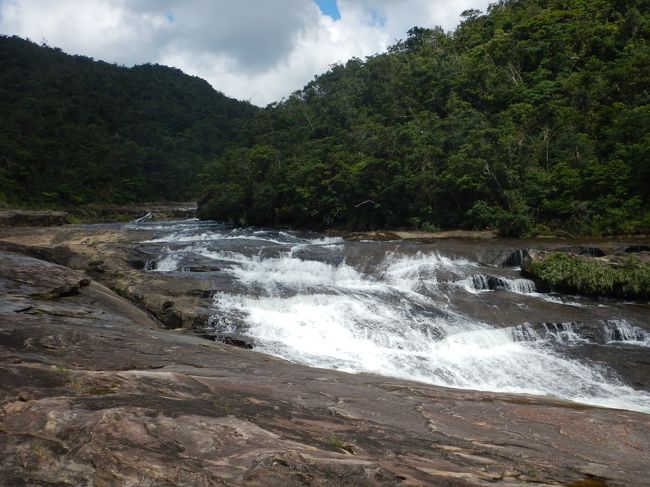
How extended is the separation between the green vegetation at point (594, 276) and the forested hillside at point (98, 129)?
1832 inches

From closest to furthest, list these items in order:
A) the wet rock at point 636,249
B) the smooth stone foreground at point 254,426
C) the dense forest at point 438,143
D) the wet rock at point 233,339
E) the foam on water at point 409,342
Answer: the smooth stone foreground at point 254,426
the foam on water at point 409,342
the wet rock at point 233,339
the wet rock at point 636,249
the dense forest at point 438,143

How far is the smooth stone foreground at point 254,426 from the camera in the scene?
3.57 m

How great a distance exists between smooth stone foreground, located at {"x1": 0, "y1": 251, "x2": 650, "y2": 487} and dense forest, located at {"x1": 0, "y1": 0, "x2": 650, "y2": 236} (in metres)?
22.0

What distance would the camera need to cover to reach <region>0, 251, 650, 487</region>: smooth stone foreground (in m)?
3.57

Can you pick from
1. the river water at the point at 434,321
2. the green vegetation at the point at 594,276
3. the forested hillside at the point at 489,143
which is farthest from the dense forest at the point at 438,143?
the river water at the point at 434,321

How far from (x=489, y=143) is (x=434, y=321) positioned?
19.4 metres

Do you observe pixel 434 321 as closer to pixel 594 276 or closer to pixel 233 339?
pixel 233 339

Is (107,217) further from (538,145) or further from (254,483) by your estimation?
(254,483)

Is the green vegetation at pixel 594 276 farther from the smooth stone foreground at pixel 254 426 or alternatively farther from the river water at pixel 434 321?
the smooth stone foreground at pixel 254 426

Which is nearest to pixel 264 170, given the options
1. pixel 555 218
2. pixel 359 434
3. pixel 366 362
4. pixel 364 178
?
pixel 364 178

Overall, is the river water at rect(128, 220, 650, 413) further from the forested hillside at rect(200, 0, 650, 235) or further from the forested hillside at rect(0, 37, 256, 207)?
the forested hillside at rect(0, 37, 256, 207)

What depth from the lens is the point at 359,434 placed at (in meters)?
4.86

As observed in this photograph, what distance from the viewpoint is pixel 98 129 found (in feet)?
239

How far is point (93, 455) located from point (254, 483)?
48.7 inches
